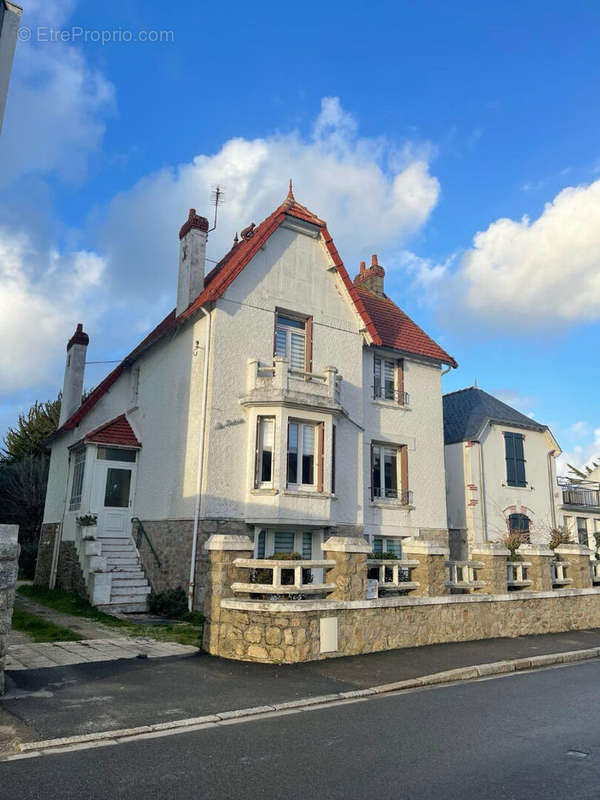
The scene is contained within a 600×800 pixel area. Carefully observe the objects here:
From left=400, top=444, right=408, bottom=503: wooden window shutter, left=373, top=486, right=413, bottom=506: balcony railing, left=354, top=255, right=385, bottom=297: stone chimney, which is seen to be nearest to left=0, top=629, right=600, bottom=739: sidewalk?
left=373, top=486, right=413, bottom=506: balcony railing

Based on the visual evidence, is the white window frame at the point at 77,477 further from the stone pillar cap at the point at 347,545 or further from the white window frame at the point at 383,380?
the stone pillar cap at the point at 347,545

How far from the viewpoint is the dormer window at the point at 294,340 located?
59.0ft

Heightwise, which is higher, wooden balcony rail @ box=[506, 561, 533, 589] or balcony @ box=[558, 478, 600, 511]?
balcony @ box=[558, 478, 600, 511]

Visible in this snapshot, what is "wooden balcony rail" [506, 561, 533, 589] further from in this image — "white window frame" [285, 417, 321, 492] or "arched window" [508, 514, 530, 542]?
"arched window" [508, 514, 530, 542]

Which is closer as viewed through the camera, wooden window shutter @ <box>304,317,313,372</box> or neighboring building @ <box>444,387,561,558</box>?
wooden window shutter @ <box>304,317,313,372</box>

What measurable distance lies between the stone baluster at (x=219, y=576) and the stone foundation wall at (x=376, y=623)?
0.07m

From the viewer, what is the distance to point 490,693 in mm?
8430

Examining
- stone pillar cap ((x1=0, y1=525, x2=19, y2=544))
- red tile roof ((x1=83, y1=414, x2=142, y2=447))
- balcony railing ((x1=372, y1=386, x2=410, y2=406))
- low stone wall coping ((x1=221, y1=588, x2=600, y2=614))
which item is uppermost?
balcony railing ((x1=372, y1=386, x2=410, y2=406))

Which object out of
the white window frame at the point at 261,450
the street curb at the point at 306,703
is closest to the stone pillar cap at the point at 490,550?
the street curb at the point at 306,703

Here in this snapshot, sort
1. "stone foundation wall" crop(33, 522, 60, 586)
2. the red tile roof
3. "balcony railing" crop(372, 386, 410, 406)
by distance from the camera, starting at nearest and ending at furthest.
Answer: the red tile roof
"balcony railing" crop(372, 386, 410, 406)
"stone foundation wall" crop(33, 522, 60, 586)

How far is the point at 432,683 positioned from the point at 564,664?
3632mm

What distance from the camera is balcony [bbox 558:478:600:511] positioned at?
27.3 m

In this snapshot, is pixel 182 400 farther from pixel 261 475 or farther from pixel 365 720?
pixel 365 720

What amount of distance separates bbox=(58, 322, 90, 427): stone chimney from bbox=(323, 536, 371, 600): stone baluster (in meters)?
16.1
